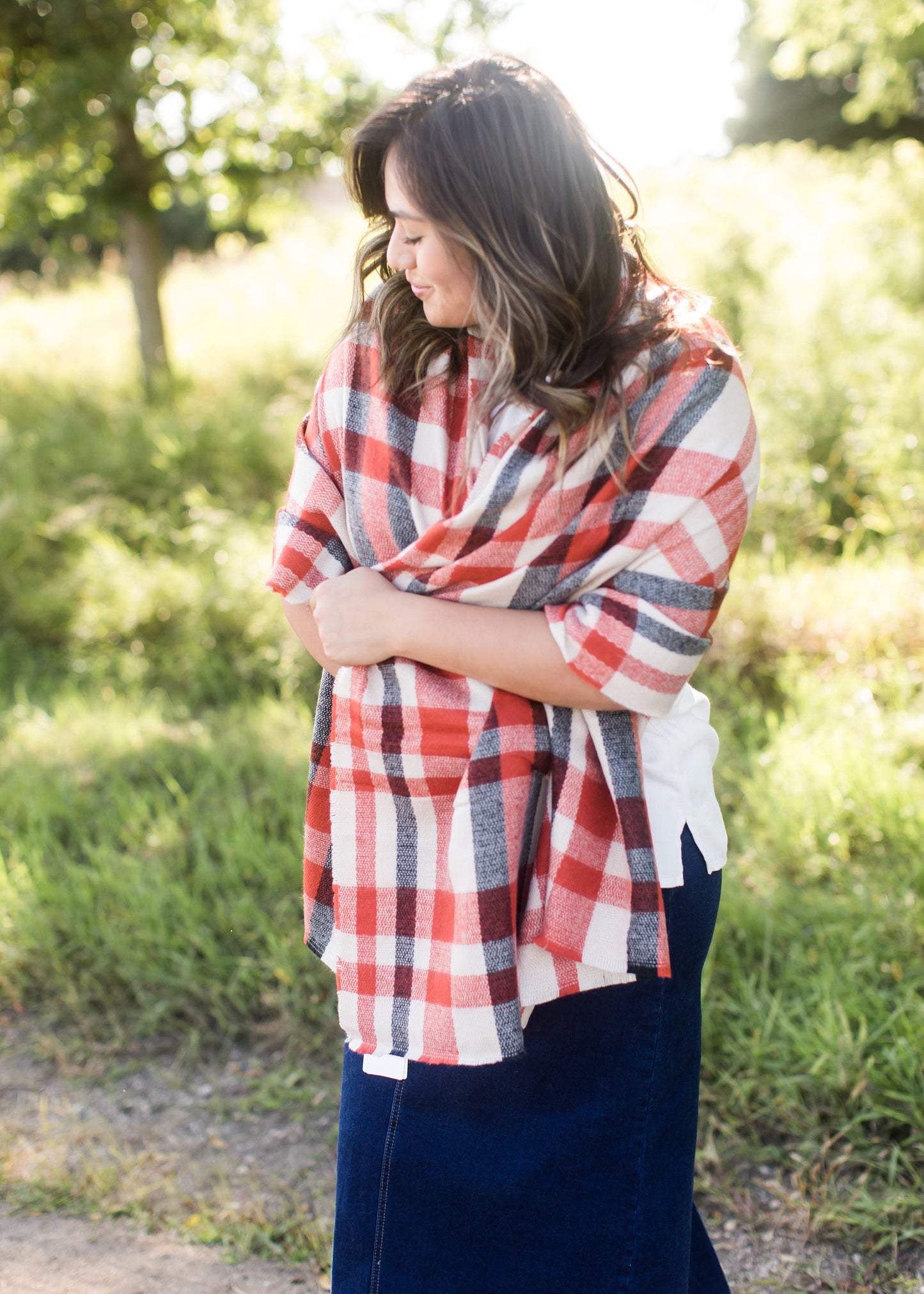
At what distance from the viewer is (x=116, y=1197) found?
2.29 meters

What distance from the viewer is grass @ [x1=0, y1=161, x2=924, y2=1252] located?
240cm

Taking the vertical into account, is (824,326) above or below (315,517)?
above

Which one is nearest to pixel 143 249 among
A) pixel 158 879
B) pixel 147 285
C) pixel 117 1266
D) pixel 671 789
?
pixel 147 285

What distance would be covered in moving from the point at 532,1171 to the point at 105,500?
207 inches

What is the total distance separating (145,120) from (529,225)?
23.6 feet

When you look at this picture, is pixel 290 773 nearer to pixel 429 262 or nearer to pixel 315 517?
pixel 315 517

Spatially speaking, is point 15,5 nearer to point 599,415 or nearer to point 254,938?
point 254,938

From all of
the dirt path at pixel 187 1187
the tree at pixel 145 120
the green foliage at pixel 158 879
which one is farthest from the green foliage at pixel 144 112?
the dirt path at pixel 187 1187

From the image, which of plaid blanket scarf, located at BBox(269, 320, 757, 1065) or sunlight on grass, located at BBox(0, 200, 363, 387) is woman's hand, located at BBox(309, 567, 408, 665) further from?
sunlight on grass, located at BBox(0, 200, 363, 387)

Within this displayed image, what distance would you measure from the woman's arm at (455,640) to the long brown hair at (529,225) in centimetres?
23

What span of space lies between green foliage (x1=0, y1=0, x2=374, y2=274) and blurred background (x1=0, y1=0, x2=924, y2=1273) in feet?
0.08

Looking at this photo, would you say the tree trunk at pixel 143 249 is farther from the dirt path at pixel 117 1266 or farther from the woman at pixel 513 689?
the woman at pixel 513 689

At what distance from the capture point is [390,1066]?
1.36m

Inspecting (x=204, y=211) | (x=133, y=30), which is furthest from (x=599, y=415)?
(x=204, y=211)
